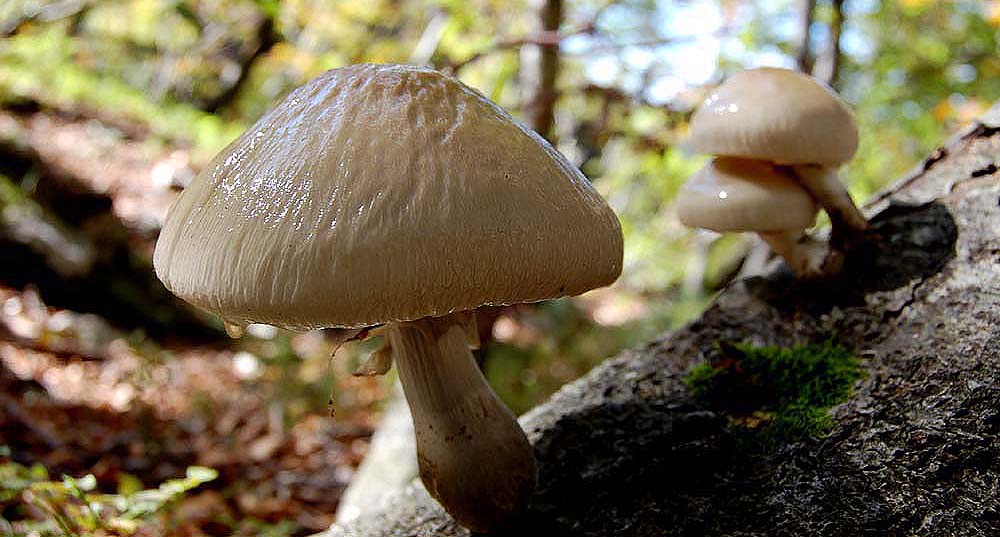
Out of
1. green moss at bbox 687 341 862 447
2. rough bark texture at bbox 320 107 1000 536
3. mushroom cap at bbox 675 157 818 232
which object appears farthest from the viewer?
mushroom cap at bbox 675 157 818 232

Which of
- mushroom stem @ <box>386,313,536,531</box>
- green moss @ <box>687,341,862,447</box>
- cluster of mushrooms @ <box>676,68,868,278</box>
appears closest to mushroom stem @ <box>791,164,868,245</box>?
cluster of mushrooms @ <box>676,68,868,278</box>

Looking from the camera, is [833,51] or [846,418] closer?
[846,418]

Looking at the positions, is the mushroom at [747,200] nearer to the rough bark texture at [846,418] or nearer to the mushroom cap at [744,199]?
the mushroom cap at [744,199]

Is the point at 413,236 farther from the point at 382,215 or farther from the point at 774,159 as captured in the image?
the point at 774,159

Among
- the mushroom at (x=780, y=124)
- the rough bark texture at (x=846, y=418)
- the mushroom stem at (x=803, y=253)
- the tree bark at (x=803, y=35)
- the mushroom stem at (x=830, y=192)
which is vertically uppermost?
the tree bark at (x=803, y=35)

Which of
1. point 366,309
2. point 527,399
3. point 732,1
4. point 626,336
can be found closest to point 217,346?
point 527,399

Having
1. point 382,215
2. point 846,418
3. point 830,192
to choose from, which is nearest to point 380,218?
point 382,215

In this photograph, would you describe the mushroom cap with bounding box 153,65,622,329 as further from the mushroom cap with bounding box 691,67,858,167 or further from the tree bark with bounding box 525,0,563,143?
the tree bark with bounding box 525,0,563,143

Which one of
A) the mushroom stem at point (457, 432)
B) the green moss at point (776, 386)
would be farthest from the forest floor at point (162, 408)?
the green moss at point (776, 386)
